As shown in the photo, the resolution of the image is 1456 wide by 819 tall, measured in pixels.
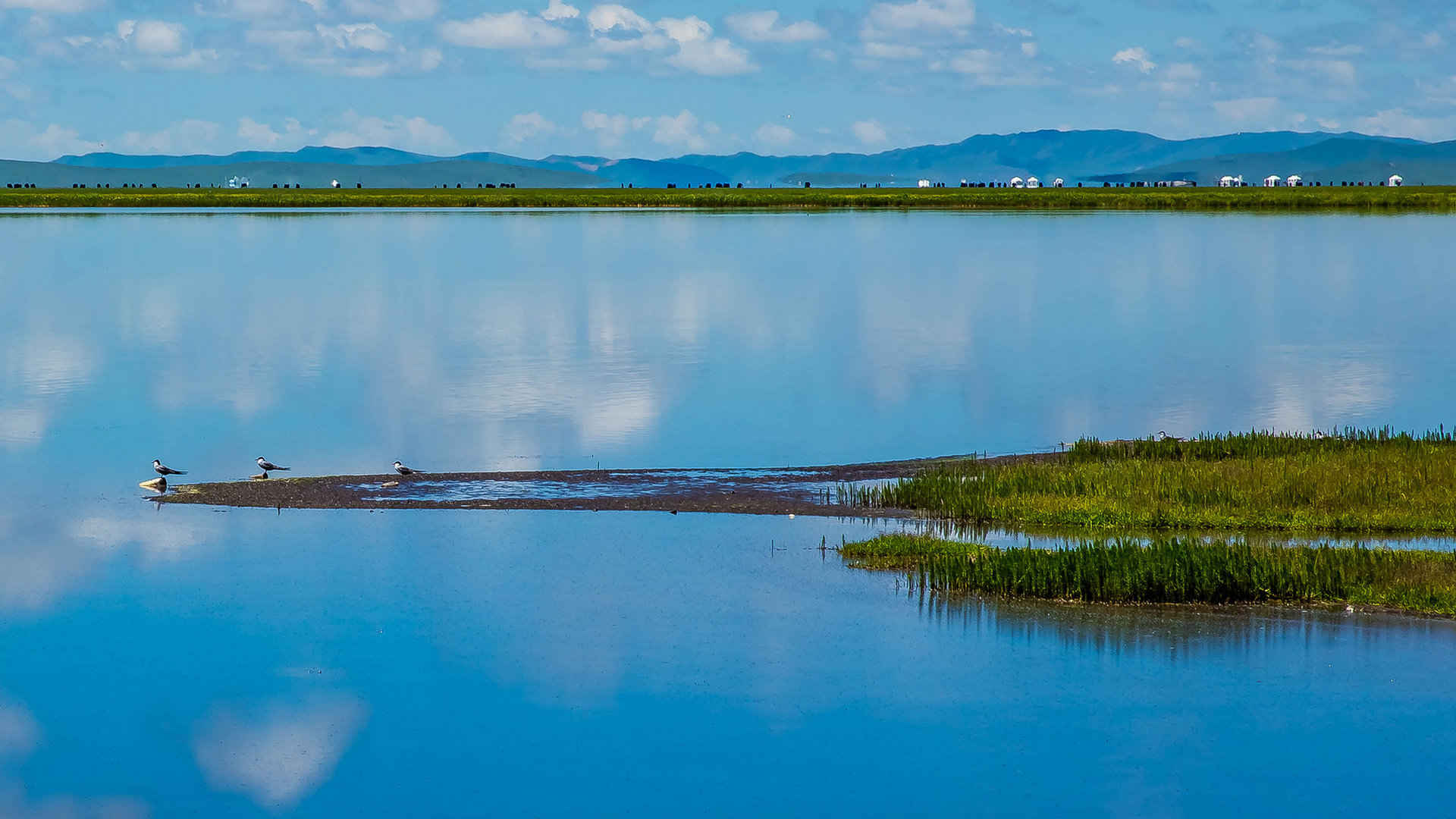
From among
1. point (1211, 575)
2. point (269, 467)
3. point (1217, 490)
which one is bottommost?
point (269, 467)

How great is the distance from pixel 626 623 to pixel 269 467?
10504 millimetres

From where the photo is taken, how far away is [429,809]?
14.0 metres

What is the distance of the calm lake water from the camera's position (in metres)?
14.7

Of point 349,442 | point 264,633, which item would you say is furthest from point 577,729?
point 349,442

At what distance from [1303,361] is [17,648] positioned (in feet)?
118

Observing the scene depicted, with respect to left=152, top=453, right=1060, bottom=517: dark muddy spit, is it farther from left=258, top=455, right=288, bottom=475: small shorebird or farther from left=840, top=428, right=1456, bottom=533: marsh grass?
left=840, top=428, right=1456, bottom=533: marsh grass

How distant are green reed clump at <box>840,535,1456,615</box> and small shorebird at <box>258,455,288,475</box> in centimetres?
1210

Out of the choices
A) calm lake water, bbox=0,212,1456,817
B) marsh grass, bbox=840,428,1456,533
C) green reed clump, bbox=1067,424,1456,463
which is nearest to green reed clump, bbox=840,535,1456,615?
calm lake water, bbox=0,212,1456,817

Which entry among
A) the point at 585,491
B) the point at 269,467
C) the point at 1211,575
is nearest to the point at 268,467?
the point at 269,467

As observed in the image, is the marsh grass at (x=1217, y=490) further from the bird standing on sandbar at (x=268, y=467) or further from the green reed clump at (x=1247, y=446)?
the bird standing on sandbar at (x=268, y=467)

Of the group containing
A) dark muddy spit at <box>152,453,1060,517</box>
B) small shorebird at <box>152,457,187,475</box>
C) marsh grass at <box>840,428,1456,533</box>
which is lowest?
dark muddy spit at <box>152,453,1060,517</box>

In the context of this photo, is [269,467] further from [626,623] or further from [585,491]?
[626,623]

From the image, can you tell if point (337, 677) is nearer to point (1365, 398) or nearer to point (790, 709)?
point (790, 709)

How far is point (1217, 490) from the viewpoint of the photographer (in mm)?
23500
